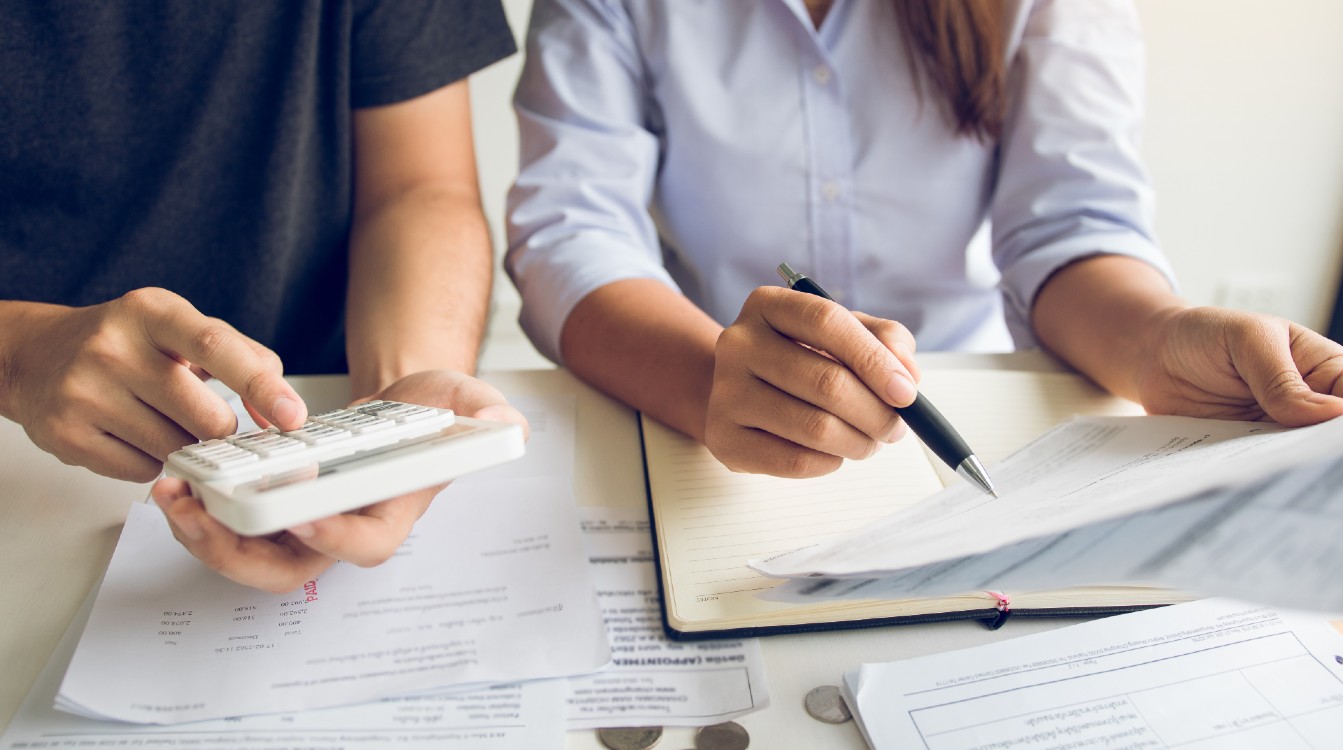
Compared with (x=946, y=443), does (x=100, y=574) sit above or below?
below

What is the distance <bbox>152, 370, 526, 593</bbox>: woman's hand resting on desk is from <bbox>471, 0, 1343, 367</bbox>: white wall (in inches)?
47.1

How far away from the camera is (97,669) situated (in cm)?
36

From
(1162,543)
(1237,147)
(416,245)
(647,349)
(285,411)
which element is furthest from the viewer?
(1237,147)

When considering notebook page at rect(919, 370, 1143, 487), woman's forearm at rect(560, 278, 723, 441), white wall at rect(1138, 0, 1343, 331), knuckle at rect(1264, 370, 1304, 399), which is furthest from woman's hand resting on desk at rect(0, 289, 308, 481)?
white wall at rect(1138, 0, 1343, 331)

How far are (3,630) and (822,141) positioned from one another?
2.19ft

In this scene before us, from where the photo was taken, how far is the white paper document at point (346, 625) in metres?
0.35

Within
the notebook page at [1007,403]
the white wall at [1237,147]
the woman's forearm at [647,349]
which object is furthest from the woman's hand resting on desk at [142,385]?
the white wall at [1237,147]

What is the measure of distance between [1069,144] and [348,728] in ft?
2.23

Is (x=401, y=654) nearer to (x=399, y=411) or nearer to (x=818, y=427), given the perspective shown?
(x=399, y=411)

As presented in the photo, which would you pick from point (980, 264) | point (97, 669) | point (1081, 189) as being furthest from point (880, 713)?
point (980, 264)

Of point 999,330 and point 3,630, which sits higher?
point 3,630

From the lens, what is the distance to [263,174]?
736 millimetres

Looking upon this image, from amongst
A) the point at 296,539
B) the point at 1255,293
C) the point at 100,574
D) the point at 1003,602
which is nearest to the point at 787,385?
the point at 1003,602

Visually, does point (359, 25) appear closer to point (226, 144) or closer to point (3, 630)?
point (226, 144)
